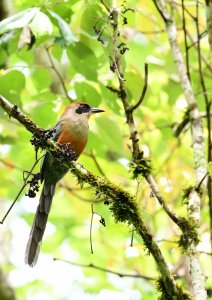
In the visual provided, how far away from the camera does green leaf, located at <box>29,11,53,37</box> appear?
110 inches

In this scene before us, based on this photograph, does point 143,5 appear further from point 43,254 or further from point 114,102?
point 43,254

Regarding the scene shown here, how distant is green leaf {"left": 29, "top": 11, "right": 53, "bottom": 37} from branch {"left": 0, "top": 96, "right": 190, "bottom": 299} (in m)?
0.44

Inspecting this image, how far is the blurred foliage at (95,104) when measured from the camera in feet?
10.7

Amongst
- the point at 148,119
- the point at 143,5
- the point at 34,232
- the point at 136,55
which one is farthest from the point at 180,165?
the point at 34,232

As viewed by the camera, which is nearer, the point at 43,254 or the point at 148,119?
the point at 148,119

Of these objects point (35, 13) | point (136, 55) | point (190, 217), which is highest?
point (136, 55)

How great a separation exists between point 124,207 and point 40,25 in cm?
100

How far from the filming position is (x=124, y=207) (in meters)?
2.62

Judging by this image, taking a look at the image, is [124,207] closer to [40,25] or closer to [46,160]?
[40,25]

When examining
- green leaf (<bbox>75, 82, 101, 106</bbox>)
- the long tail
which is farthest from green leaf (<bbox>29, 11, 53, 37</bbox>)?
the long tail

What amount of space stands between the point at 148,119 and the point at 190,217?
8.90 ft

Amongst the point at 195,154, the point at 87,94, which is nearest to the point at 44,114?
the point at 87,94

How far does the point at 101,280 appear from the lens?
232 inches

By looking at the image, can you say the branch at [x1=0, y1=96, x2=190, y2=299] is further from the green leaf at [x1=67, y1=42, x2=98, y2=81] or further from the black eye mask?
the black eye mask
